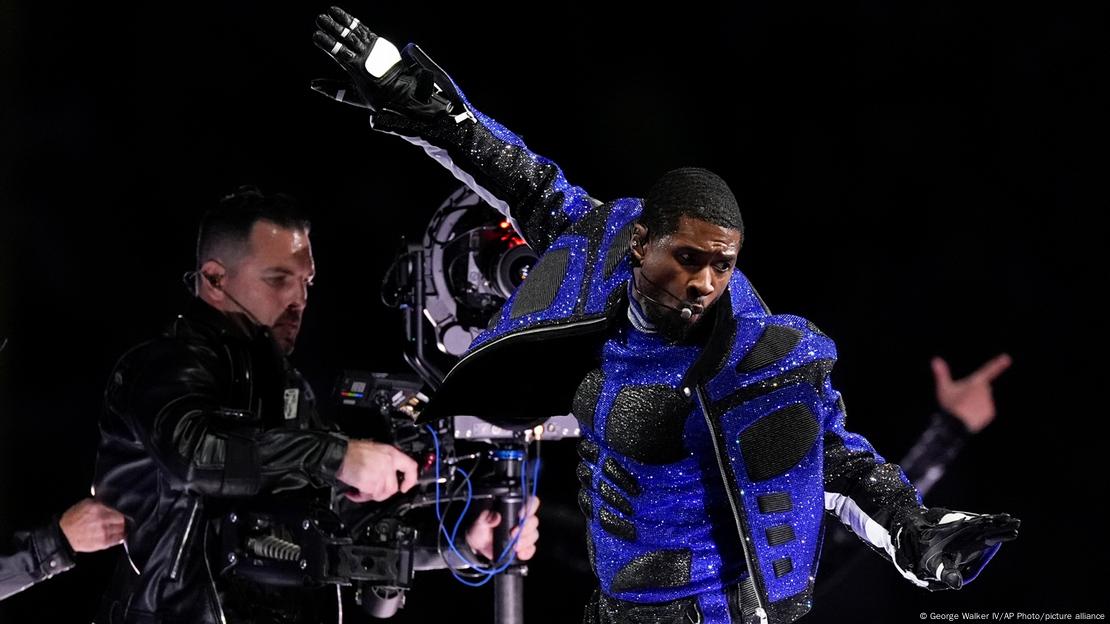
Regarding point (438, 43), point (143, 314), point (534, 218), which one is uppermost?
point (438, 43)

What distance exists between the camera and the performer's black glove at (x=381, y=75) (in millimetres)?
2131

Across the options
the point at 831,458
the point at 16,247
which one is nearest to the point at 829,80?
the point at 831,458

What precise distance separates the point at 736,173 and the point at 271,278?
155 centimetres

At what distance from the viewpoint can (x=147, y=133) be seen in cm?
341

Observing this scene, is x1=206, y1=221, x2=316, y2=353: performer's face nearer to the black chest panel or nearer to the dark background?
the dark background

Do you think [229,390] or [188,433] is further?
[229,390]

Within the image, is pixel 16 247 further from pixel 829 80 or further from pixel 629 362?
pixel 829 80

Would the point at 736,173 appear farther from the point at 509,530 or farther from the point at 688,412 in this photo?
the point at 688,412

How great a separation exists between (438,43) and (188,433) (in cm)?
173

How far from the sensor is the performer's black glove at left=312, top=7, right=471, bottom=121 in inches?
83.9

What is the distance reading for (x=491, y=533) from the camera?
3.06 meters

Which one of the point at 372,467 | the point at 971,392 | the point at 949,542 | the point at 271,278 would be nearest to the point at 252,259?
the point at 271,278

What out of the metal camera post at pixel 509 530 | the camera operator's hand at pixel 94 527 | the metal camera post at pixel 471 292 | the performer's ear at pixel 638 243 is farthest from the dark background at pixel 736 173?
the performer's ear at pixel 638 243

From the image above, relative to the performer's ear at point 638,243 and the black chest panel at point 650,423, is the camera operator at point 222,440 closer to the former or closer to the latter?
the black chest panel at point 650,423
